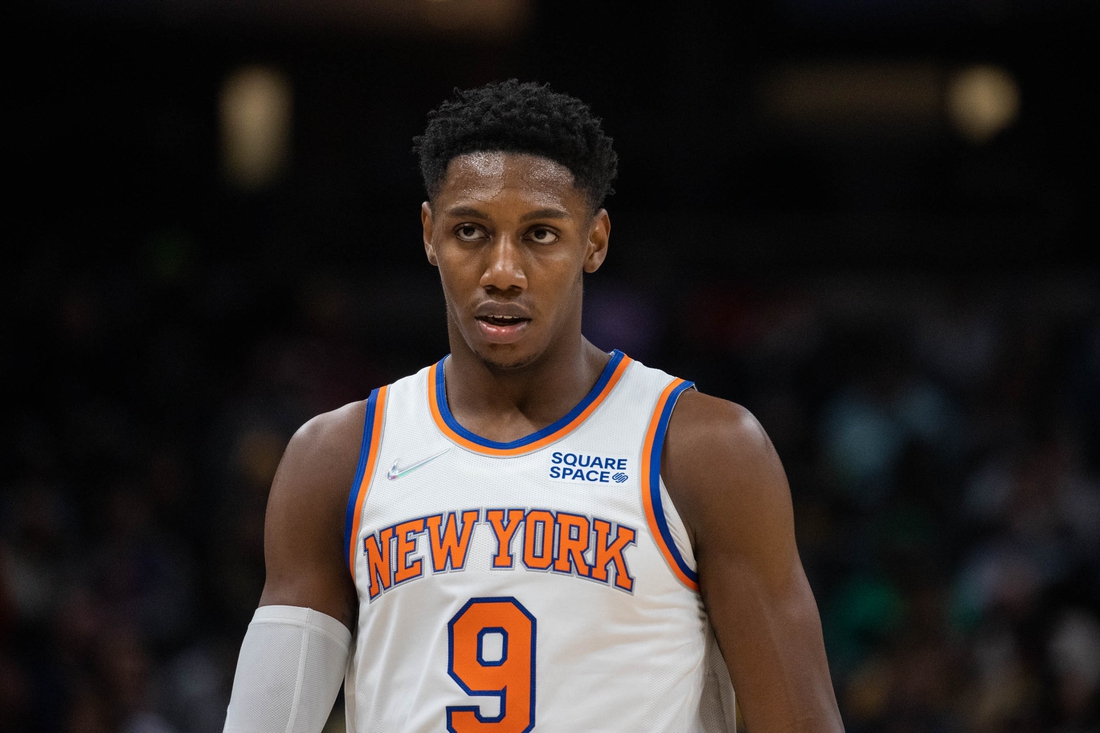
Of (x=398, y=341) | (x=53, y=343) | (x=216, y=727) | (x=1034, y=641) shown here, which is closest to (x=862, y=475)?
(x=1034, y=641)

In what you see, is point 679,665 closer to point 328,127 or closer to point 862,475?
point 862,475

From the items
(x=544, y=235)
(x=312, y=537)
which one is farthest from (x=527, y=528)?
(x=544, y=235)

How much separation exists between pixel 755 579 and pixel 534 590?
1.28 ft

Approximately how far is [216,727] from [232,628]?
0.72 metres

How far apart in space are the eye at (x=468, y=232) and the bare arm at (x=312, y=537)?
0.48m

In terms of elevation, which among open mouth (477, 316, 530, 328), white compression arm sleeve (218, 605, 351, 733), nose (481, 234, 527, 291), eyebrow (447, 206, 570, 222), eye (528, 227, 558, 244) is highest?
eyebrow (447, 206, 570, 222)

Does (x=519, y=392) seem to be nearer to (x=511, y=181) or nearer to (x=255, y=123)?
(x=511, y=181)

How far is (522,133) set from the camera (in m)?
2.46

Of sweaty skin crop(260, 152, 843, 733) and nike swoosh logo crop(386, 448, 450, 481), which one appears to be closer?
sweaty skin crop(260, 152, 843, 733)

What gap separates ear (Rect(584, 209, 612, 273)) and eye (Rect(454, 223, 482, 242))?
219 millimetres

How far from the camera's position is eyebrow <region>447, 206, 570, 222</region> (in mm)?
2426

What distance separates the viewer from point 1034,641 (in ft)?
19.2

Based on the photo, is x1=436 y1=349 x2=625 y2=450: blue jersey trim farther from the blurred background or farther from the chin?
the blurred background

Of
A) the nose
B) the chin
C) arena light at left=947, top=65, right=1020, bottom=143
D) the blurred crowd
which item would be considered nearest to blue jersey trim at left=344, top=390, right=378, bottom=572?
the chin
